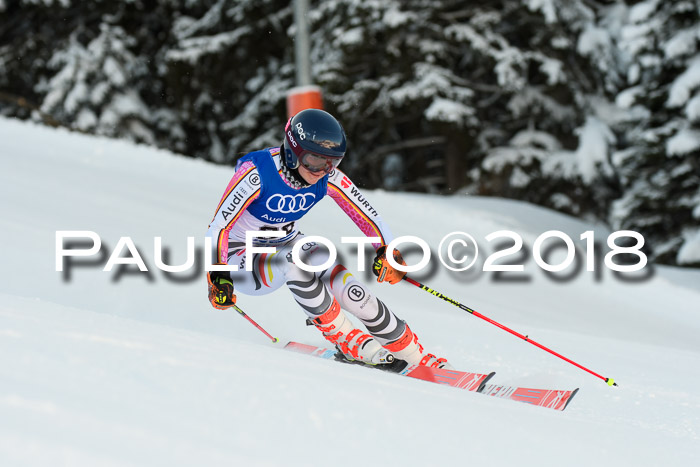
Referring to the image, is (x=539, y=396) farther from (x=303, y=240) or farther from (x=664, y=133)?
(x=664, y=133)

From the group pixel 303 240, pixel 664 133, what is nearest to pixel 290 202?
pixel 303 240

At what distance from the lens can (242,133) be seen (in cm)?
1586

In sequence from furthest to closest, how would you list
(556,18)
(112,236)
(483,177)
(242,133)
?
(242,133) < (483,177) < (556,18) < (112,236)

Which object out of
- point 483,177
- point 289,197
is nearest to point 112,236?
point 289,197

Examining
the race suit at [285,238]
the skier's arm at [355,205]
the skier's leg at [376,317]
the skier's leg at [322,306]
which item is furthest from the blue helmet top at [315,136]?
the skier's leg at [376,317]

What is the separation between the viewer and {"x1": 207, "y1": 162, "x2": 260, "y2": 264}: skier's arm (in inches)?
134

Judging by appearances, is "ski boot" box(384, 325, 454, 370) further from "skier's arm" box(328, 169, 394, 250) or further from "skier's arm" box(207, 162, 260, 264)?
"skier's arm" box(207, 162, 260, 264)

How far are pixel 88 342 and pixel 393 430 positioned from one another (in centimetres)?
98

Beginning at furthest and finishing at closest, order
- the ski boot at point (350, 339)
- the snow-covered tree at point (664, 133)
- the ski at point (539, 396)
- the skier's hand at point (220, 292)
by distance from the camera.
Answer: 1. the snow-covered tree at point (664, 133)
2. the ski boot at point (350, 339)
3. the skier's hand at point (220, 292)
4. the ski at point (539, 396)

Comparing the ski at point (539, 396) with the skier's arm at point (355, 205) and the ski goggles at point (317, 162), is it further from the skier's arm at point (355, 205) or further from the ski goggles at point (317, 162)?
the ski goggles at point (317, 162)

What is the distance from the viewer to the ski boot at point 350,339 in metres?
3.63

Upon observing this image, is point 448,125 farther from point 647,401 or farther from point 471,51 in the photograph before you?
point 647,401

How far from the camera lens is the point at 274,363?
7.95 ft

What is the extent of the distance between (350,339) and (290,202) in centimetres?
79
